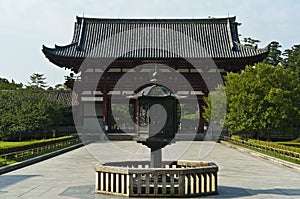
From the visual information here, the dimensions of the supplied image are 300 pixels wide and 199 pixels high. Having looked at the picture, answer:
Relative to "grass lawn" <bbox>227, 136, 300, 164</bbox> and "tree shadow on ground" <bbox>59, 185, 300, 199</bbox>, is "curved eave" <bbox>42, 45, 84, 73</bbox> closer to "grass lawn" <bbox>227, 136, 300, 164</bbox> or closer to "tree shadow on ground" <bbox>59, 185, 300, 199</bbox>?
"grass lawn" <bbox>227, 136, 300, 164</bbox>

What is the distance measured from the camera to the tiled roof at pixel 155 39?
49.0m

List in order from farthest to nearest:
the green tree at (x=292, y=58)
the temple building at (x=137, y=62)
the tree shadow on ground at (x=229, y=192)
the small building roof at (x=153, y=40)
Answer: the green tree at (x=292, y=58)
the small building roof at (x=153, y=40)
the temple building at (x=137, y=62)
the tree shadow on ground at (x=229, y=192)

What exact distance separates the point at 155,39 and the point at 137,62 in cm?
516

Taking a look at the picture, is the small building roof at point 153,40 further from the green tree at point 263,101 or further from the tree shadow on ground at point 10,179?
the tree shadow on ground at point 10,179

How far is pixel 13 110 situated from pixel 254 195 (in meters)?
37.3

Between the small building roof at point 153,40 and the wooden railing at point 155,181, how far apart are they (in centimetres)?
3576

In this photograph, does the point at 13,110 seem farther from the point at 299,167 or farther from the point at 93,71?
the point at 299,167

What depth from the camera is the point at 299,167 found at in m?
19.4

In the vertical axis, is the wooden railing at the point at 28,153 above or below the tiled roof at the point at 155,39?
below

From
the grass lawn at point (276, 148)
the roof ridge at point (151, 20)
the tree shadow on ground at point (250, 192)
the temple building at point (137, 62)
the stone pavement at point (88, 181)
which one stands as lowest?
the tree shadow on ground at point (250, 192)

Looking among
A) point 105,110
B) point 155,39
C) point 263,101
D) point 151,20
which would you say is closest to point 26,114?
point 105,110

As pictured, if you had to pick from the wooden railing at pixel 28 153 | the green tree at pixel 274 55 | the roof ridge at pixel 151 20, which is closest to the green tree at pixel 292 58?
the green tree at pixel 274 55

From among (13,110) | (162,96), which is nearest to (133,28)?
(13,110)

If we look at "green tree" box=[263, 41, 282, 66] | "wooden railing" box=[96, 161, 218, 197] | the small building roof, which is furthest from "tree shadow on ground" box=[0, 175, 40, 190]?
"green tree" box=[263, 41, 282, 66]
